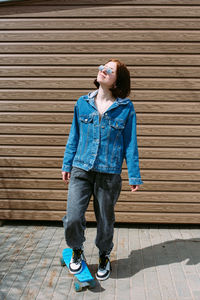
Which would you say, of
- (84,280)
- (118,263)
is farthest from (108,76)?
(118,263)

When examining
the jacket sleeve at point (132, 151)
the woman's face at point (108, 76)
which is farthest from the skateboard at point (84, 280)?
the woman's face at point (108, 76)

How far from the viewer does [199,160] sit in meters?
4.38

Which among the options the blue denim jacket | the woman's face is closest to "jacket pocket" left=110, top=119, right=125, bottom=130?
the blue denim jacket

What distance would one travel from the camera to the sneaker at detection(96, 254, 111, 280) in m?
3.25

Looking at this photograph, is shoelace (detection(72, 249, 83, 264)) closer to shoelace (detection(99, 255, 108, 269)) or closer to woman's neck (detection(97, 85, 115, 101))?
shoelace (detection(99, 255, 108, 269))

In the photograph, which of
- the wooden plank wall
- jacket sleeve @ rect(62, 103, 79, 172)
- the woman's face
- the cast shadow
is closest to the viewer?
the woman's face

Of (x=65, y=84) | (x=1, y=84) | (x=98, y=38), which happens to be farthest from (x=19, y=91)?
(x=98, y=38)

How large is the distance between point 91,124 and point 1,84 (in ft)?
6.15

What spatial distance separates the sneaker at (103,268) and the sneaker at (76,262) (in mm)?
192

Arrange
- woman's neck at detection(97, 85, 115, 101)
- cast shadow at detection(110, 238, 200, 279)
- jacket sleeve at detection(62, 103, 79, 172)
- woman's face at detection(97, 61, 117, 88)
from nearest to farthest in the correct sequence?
woman's face at detection(97, 61, 117, 88) → woman's neck at detection(97, 85, 115, 101) → jacket sleeve at detection(62, 103, 79, 172) → cast shadow at detection(110, 238, 200, 279)

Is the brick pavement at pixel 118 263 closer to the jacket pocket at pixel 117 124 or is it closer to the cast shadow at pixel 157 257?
the cast shadow at pixel 157 257

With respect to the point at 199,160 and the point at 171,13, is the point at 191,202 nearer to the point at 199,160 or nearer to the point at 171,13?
the point at 199,160

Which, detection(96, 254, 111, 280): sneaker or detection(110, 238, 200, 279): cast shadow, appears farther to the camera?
detection(110, 238, 200, 279): cast shadow

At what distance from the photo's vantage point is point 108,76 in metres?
3.03
